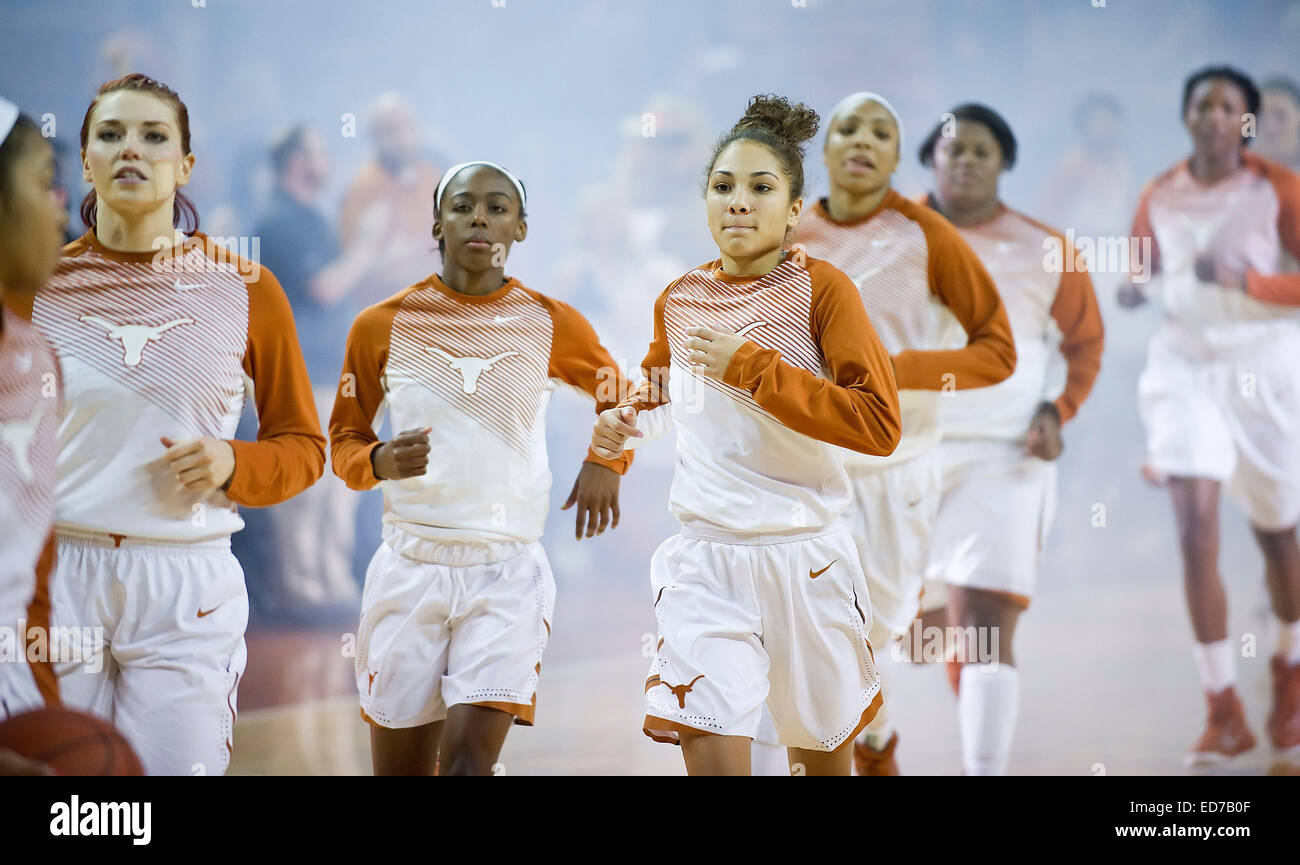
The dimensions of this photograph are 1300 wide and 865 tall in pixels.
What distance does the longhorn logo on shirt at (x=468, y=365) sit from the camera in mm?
3236

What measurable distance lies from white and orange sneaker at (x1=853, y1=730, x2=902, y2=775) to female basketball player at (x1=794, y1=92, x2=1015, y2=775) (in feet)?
1.42

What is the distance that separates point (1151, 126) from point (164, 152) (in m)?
4.01

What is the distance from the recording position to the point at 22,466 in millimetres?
2346

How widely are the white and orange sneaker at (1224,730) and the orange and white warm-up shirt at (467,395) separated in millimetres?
3022

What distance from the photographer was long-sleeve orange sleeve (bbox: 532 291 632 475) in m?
3.32

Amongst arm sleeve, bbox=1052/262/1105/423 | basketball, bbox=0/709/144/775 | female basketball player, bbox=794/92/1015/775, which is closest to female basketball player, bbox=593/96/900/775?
female basketball player, bbox=794/92/1015/775

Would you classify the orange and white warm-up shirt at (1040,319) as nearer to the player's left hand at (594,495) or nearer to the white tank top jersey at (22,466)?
the player's left hand at (594,495)

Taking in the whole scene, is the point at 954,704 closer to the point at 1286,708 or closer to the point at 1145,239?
the point at 1286,708

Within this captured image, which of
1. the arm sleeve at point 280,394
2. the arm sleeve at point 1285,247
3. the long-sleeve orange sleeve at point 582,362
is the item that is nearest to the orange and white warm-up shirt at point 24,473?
the arm sleeve at point 280,394

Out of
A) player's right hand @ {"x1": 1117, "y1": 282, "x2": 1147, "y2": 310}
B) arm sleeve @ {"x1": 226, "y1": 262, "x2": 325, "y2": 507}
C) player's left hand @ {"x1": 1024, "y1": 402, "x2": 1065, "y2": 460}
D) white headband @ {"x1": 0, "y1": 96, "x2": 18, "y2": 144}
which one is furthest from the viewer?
player's right hand @ {"x1": 1117, "y1": 282, "x2": 1147, "y2": 310}

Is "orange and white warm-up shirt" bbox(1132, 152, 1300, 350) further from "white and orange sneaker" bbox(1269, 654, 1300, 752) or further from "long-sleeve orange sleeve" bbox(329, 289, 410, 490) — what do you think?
"long-sleeve orange sleeve" bbox(329, 289, 410, 490)

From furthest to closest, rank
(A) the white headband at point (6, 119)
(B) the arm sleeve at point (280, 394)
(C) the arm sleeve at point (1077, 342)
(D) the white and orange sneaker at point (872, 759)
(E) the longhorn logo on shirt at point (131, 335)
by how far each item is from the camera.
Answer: (C) the arm sleeve at point (1077, 342) → (D) the white and orange sneaker at point (872, 759) → (B) the arm sleeve at point (280, 394) → (E) the longhorn logo on shirt at point (131, 335) → (A) the white headband at point (6, 119)
